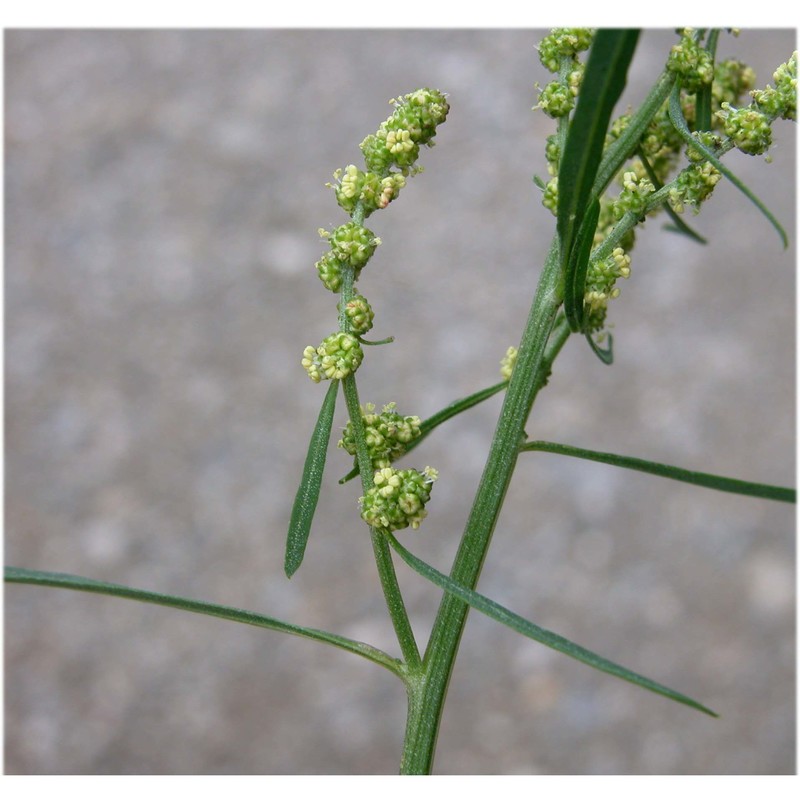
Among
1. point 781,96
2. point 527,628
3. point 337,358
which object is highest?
point 781,96

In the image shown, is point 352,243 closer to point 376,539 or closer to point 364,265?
point 364,265

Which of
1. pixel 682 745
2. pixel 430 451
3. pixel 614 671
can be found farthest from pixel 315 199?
pixel 614 671

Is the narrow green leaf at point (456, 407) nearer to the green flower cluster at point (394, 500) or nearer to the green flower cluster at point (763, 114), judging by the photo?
the green flower cluster at point (394, 500)

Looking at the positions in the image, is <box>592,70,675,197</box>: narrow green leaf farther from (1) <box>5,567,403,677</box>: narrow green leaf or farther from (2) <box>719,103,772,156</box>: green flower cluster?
(1) <box>5,567,403,677</box>: narrow green leaf

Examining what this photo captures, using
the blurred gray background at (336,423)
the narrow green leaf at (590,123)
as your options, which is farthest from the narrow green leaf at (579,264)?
the blurred gray background at (336,423)

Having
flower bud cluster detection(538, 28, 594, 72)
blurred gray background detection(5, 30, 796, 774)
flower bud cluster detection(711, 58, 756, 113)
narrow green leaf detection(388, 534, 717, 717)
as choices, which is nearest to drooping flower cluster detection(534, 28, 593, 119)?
flower bud cluster detection(538, 28, 594, 72)

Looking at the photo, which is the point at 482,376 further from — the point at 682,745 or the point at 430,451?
the point at 682,745

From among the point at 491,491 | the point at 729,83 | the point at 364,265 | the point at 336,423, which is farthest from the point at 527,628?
the point at 336,423
